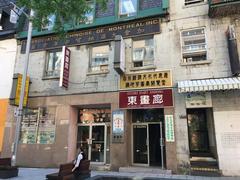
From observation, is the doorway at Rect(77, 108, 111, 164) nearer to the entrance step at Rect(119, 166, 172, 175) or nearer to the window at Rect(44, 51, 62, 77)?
the entrance step at Rect(119, 166, 172, 175)

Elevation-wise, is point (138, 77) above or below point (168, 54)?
below

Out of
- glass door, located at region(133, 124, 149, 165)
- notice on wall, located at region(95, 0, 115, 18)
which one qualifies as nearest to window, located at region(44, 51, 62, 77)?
notice on wall, located at region(95, 0, 115, 18)

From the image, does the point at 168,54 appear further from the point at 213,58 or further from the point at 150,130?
the point at 150,130

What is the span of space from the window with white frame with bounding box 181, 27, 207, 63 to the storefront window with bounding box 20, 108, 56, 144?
8747mm

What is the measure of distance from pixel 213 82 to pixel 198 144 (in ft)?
14.1

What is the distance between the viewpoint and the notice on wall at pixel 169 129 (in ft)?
36.9

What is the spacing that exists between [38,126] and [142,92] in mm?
6937

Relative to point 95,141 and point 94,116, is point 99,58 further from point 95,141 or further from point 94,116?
point 95,141

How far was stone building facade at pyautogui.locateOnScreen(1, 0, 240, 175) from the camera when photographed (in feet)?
36.1

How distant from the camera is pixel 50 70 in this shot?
48.6 feet

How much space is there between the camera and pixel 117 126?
1228cm

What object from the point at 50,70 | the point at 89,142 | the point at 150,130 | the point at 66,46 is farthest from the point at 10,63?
the point at 150,130

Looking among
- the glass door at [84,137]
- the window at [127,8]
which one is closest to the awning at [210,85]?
the window at [127,8]

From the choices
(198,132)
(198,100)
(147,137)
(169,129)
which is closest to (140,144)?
(147,137)
